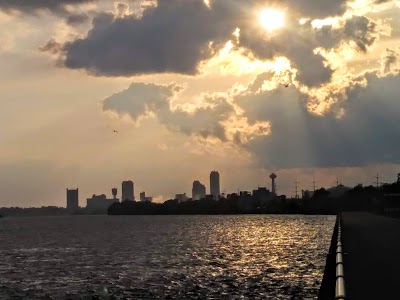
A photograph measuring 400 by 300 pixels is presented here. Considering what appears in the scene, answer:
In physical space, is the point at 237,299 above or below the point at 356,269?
below

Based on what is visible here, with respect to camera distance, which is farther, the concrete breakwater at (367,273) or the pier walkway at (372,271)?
the pier walkway at (372,271)

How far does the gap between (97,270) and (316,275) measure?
68.4 feet

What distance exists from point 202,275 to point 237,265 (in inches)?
364

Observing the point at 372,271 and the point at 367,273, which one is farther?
the point at 372,271

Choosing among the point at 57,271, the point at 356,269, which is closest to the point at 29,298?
the point at 57,271

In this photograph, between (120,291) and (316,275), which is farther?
(316,275)

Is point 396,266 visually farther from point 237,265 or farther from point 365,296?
point 237,265

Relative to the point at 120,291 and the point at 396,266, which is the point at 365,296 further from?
the point at 120,291

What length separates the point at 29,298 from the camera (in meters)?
39.3

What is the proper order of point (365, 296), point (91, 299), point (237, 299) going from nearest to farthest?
point (365, 296) → point (237, 299) → point (91, 299)

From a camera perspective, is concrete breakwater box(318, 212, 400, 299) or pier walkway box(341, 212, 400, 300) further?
pier walkway box(341, 212, 400, 300)

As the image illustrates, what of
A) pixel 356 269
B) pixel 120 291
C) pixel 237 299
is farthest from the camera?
pixel 120 291

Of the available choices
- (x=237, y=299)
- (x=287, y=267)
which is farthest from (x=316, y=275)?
(x=237, y=299)

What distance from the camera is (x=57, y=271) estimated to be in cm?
5656
